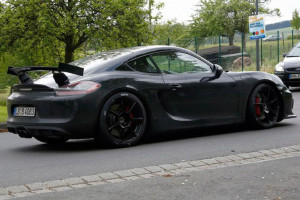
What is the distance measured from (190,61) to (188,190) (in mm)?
3831

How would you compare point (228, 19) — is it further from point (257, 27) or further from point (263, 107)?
point (263, 107)

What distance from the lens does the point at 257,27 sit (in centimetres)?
2986

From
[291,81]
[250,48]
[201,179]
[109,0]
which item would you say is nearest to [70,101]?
[201,179]

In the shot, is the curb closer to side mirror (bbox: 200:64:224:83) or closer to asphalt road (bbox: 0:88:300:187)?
asphalt road (bbox: 0:88:300:187)

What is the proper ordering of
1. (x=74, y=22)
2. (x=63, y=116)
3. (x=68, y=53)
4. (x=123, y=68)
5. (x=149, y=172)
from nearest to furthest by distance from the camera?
(x=149, y=172) → (x=63, y=116) → (x=123, y=68) → (x=74, y=22) → (x=68, y=53)

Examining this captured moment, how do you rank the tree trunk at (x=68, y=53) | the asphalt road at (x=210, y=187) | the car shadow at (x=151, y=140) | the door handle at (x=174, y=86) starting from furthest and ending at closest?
the tree trunk at (x=68, y=53), the door handle at (x=174, y=86), the car shadow at (x=151, y=140), the asphalt road at (x=210, y=187)

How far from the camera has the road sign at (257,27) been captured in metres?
29.6

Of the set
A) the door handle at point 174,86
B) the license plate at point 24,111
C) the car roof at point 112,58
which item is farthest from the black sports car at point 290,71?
the license plate at point 24,111

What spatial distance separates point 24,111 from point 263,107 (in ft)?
11.8

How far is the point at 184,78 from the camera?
8992 mm

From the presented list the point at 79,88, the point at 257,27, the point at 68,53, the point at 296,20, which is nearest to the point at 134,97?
the point at 79,88

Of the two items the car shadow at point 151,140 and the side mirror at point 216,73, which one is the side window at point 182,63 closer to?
the side mirror at point 216,73

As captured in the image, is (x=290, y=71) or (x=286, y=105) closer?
(x=286, y=105)

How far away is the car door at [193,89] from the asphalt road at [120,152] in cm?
38
